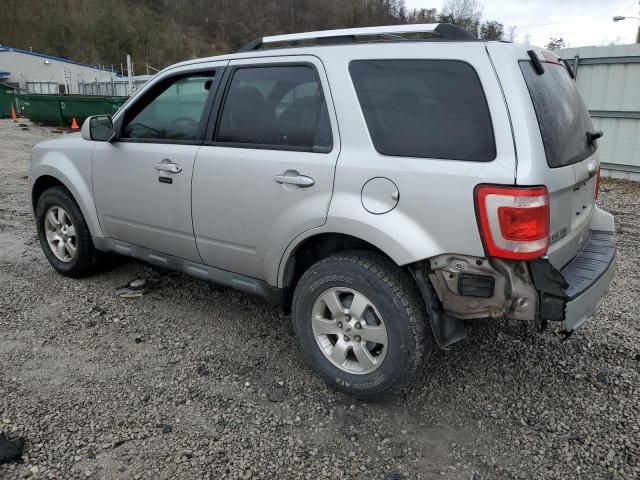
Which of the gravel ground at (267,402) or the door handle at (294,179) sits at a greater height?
the door handle at (294,179)

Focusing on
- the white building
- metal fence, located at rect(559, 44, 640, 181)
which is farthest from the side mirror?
the white building

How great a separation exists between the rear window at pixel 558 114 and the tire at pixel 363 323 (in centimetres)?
98

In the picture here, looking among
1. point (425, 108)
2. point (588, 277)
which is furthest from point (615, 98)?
point (425, 108)

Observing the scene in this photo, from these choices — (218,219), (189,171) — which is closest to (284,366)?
(218,219)

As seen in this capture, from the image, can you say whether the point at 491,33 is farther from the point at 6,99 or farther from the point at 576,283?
the point at 6,99

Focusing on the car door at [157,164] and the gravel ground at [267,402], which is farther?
the car door at [157,164]

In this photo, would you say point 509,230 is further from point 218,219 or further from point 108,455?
point 108,455

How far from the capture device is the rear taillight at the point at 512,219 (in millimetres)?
2338

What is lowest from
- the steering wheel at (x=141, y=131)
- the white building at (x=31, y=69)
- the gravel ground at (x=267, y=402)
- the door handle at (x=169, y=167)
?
the gravel ground at (x=267, y=402)

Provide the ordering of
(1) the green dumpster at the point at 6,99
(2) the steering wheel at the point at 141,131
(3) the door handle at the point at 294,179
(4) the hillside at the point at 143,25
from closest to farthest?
(3) the door handle at the point at 294,179 < (2) the steering wheel at the point at 141,131 < (1) the green dumpster at the point at 6,99 < (4) the hillside at the point at 143,25

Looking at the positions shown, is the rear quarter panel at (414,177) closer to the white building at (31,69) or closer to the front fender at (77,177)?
the front fender at (77,177)

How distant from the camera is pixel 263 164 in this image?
10.2ft

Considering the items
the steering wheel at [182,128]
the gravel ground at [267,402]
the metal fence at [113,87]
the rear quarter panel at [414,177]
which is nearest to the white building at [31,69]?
the metal fence at [113,87]

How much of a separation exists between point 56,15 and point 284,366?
10456 centimetres
